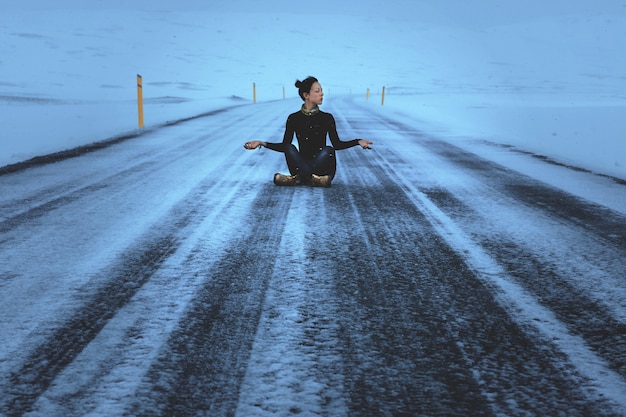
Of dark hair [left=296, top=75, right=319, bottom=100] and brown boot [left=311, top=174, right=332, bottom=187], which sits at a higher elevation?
dark hair [left=296, top=75, right=319, bottom=100]

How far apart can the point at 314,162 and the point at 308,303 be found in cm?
379

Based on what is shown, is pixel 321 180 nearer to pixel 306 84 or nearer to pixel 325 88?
pixel 306 84

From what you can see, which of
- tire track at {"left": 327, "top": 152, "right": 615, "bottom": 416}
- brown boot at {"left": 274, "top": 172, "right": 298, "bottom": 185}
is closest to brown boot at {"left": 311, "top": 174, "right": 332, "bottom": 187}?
brown boot at {"left": 274, "top": 172, "right": 298, "bottom": 185}

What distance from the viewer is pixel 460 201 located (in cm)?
605

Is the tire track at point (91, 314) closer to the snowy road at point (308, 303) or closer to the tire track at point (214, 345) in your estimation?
the snowy road at point (308, 303)

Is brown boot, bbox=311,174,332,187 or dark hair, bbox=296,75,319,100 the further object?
brown boot, bbox=311,174,332,187

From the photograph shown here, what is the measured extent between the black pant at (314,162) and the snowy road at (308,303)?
1.43ft

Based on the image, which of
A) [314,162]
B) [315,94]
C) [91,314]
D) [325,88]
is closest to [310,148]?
[314,162]

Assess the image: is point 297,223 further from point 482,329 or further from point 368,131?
point 368,131

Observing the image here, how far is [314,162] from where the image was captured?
676 cm

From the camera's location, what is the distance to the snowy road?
7.14 ft

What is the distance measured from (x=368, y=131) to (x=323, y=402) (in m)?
12.5

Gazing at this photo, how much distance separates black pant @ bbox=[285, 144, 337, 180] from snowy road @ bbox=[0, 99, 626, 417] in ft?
1.43

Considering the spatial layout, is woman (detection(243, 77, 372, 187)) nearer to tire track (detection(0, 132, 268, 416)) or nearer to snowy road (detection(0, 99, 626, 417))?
snowy road (detection(0, 99, 626, 417))
